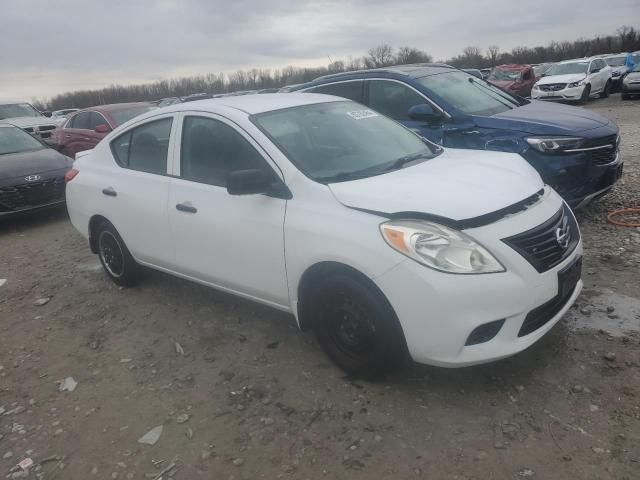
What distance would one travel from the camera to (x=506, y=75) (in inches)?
958

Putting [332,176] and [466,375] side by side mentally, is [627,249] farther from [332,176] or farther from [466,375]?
[332,176]

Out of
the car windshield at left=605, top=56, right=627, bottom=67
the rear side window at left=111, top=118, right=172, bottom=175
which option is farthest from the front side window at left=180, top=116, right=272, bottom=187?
the car windshield at left=605, top=56, right=627, bottom=67

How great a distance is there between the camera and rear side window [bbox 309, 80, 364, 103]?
6242 mm

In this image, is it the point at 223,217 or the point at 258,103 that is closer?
the point at 223,217

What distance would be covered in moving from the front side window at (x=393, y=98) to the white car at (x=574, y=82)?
16.0 meters

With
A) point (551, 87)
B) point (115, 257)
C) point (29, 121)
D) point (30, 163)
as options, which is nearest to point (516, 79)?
point (551, 87)

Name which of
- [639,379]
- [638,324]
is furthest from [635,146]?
[639,379]

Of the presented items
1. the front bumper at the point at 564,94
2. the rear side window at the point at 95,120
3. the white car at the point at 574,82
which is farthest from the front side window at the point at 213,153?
the front bumper at the point at 564,94

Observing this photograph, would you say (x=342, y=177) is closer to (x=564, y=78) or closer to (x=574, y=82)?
(x=574, y=82)

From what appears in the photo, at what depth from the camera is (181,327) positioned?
420cm

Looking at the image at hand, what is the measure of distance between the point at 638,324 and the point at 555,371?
2.89 ft

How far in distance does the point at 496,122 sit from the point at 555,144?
0.63 metres

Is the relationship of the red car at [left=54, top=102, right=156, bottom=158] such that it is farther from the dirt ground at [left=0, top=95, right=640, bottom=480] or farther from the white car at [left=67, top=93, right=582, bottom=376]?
the dirt ground at [left=0, top=95, right=640, bottom=480]

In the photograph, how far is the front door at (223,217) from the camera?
11.0 feet
